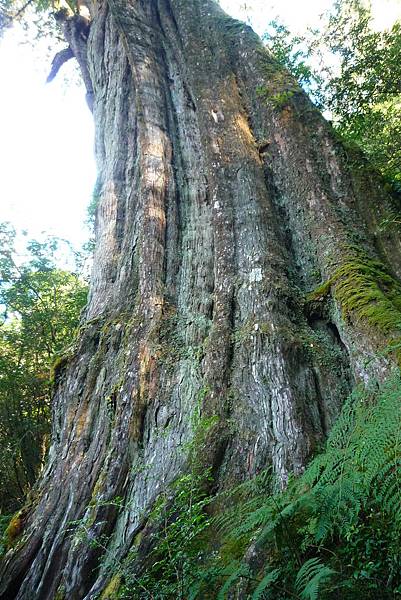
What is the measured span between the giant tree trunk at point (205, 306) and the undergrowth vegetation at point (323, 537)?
637 mm

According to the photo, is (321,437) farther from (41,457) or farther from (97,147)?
(97,147)

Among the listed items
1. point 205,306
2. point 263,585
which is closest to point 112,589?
point 263,585

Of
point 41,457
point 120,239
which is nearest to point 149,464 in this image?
point 120,239

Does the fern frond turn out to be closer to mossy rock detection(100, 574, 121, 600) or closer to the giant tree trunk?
the giant tree trunk

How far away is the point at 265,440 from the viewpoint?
3365 millimetres

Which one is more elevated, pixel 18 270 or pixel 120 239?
pixel 18 270

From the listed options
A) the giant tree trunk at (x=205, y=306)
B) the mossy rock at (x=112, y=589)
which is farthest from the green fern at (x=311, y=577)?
the mossy rock at (x=112, y=589)

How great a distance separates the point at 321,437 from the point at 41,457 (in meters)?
6.24

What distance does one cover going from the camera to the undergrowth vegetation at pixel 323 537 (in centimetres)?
197

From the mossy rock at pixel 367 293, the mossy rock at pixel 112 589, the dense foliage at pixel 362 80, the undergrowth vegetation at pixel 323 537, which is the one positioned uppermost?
the dense foliage at pixel 362 80

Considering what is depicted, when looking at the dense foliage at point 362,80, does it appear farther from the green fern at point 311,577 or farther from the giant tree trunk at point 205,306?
the green fern at point 311,577

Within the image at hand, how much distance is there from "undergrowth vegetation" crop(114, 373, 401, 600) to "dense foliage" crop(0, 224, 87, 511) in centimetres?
603

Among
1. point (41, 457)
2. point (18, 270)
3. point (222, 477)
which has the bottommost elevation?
point (222, 477)

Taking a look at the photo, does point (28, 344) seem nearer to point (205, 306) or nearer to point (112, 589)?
point (205, 306)
